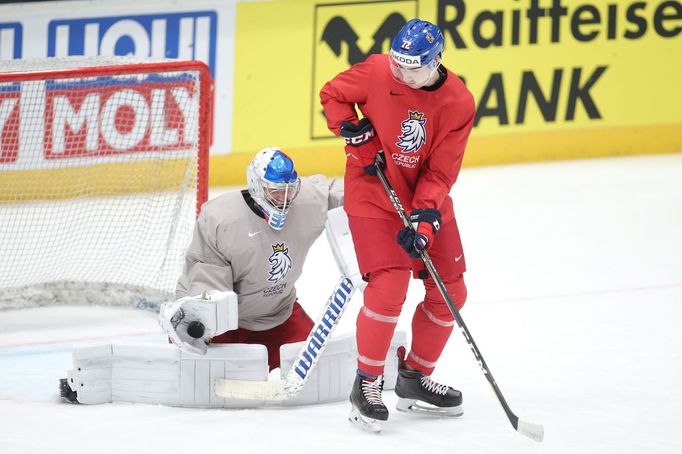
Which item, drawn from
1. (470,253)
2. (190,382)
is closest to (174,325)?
(190,382)

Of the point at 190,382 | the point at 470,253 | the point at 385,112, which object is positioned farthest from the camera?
the point at 470,253

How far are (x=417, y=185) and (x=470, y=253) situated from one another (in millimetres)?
2620

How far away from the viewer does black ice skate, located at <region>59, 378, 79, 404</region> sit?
4.11 meters

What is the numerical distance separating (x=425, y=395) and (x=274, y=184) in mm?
861

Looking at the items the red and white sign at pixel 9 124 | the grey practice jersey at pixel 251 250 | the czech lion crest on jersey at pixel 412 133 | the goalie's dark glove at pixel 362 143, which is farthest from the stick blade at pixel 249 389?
the red and white sign at pixel 9 124

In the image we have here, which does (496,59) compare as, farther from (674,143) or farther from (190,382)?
(190,382)

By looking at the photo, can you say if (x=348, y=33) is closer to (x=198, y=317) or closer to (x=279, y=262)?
(x=279, y=262)

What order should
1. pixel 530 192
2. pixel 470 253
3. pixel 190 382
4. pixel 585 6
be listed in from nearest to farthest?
pixel 190 382 → pixel 470 253 → pixel 530 192 → pixel 585 6

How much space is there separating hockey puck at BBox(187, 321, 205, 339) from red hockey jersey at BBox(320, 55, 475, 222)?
2.04 ft

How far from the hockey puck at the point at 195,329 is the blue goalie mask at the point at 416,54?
3.44 ft

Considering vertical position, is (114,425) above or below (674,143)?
below

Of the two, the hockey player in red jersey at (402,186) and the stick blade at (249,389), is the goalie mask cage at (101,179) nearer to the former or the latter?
the stick blade at (249,389)

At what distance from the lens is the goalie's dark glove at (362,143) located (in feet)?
12.2

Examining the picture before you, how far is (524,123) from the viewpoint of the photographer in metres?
8.18
